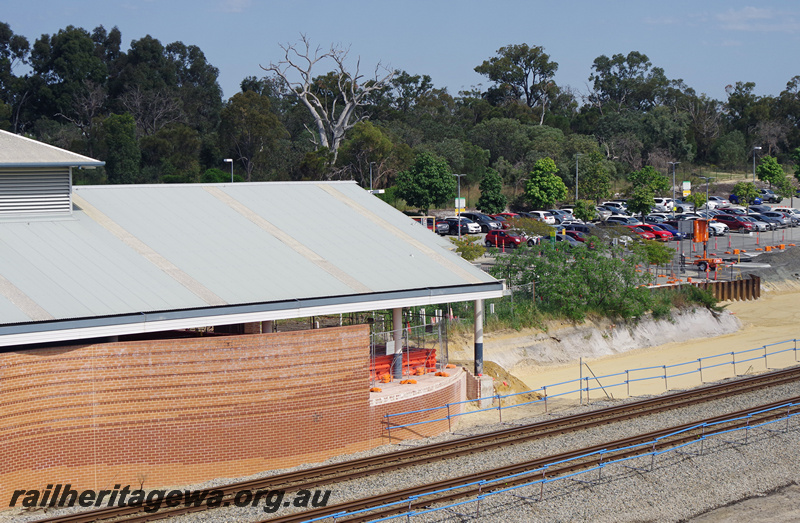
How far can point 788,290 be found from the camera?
180 ft

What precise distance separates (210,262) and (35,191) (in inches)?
186

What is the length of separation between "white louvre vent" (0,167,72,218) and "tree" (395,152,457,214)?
49.5 meters

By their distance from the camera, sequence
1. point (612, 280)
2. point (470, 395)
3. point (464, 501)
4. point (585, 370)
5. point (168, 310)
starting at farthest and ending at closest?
1. point (612, 280)
2. point (585, 370)
3. point (470, 395)
4. point (168, 310)
5. point (464, 501)

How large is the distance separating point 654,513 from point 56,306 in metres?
13.0

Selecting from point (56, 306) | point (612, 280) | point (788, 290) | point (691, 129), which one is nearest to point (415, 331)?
point (56, 306)

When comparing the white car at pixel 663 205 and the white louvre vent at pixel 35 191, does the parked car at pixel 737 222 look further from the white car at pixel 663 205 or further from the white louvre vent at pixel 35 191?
the white louvre vent at pixel 35 191

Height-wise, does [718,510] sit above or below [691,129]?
below

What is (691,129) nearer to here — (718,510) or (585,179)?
(585,179)

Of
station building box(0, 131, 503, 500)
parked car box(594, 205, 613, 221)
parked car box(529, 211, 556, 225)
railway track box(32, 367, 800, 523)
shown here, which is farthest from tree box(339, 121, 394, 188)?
station building box(0, 131, 503, 500)

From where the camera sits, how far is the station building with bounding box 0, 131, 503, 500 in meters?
18.3

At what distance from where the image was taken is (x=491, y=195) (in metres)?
76.2

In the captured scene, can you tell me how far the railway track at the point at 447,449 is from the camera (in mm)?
16938

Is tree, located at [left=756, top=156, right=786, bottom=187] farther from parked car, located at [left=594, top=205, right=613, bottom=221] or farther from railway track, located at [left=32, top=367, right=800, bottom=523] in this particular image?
railway track, located at [left=32, top=367, right=800, bottom=523]

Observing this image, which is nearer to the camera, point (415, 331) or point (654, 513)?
point (654, 513)
